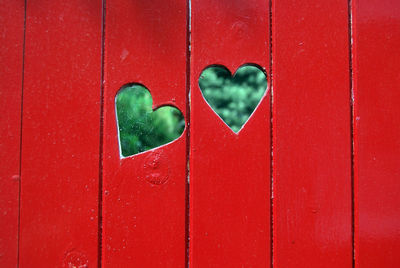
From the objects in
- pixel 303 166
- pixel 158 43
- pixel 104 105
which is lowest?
pixel 303 166

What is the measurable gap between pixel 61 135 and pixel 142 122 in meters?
0.17

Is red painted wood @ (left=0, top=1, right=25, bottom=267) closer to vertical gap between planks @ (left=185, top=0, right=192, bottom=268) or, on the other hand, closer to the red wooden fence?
the red wooden fence

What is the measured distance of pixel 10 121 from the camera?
0.55 meters

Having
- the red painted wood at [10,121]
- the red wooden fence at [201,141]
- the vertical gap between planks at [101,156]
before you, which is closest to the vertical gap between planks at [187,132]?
the red wooden fence at [201,141]

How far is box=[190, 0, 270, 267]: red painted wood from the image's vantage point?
555 mm

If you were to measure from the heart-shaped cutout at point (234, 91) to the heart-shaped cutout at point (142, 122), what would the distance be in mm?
80

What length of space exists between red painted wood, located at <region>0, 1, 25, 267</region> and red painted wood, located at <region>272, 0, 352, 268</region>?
0.52m

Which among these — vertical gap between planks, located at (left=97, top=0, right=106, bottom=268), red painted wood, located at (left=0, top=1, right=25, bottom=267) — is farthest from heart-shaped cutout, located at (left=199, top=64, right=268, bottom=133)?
red painted wood, located at (left=0, top=1, right=25, bottom=267)

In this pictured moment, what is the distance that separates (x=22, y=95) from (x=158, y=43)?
0.96 feet

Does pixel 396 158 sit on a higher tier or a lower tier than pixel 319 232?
higher

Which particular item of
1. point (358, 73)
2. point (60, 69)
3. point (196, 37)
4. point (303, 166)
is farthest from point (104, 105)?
point (358, 73)

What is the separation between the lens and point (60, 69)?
559 millimetres

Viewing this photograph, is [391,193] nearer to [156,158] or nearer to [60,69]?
[156,158]

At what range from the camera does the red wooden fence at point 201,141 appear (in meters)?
0.55
